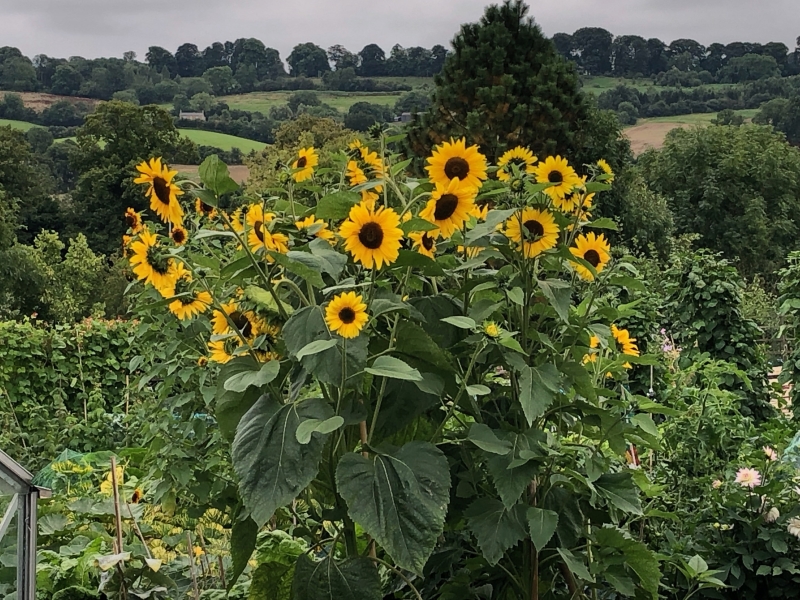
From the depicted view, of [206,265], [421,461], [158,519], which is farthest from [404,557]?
[158,519]

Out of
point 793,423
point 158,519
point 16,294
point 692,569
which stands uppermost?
point 692,569

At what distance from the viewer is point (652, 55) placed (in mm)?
33875

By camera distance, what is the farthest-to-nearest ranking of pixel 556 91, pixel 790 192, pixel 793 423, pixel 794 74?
1. pixel 794 74
2. pixel 790 192
3. pixel 556 91
4. pixel 793 423

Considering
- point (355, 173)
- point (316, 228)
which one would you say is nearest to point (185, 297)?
point (316, 228)

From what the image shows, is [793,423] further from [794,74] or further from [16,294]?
[794,74]

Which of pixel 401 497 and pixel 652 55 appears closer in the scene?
pixel 401 497

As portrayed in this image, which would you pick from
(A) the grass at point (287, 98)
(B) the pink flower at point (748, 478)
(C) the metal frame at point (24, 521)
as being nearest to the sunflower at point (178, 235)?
(C) the metal frame at point (24, 521)

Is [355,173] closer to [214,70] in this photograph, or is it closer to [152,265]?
[152,265]

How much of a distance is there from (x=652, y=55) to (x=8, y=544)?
3612 centimetres

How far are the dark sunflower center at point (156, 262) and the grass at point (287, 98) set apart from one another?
28.2 metres

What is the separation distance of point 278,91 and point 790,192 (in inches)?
823

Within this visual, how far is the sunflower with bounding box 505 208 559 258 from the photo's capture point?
0.97m

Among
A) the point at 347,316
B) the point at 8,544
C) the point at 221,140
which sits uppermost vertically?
the point at 347,316

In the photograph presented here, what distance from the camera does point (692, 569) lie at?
4.22 feet
